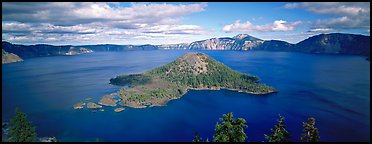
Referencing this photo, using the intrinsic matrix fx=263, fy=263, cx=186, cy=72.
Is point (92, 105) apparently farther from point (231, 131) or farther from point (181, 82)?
point (231, 131)

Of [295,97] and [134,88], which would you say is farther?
[134,88]

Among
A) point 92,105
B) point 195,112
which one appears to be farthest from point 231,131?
point 92,105

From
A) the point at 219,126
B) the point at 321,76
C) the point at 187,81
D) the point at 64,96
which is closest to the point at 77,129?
the point at 64,96

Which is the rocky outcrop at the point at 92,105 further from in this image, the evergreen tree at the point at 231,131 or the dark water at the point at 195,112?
the evergreen tree at the point at 231,131

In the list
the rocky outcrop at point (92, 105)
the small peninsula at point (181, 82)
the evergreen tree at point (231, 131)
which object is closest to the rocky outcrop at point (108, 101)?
the rocky outcrop at point (92, 105)

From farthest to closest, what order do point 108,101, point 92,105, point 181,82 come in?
point 181,82 < point 108,101 < point 92,105

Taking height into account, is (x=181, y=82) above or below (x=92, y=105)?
above

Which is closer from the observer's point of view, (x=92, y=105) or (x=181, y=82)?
(x=92, y=105)

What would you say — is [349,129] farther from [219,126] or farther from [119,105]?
[119,105]
